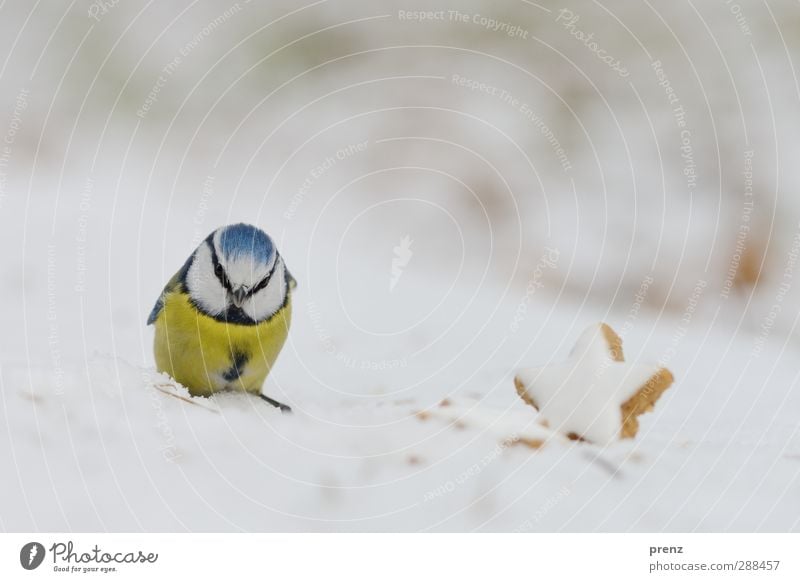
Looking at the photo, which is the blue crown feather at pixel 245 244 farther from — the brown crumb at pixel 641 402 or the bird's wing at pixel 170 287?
the brown crumb at pixel 641 402

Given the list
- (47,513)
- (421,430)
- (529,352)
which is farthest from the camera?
(529,352)

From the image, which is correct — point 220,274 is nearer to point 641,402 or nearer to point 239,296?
point 239,296

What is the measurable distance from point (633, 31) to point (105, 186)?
2.17 feet

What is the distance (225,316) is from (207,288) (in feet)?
0.09

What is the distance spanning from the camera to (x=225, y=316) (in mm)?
624

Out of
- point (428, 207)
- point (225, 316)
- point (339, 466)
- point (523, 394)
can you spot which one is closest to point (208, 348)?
point (225, 316)

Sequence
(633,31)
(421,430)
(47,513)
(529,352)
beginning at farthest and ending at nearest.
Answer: (633,31), (529,352), (421,430), (47,513)

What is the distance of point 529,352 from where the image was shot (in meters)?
0.80

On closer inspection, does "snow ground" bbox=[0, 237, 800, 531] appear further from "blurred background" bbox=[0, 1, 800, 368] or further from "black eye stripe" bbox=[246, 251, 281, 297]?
"blurred background" bbox=[0, 1, 800, 368]

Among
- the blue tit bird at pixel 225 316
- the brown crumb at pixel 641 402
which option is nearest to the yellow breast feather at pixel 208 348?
the blue tit bird at pixel 225 316

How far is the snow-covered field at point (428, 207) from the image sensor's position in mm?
699
